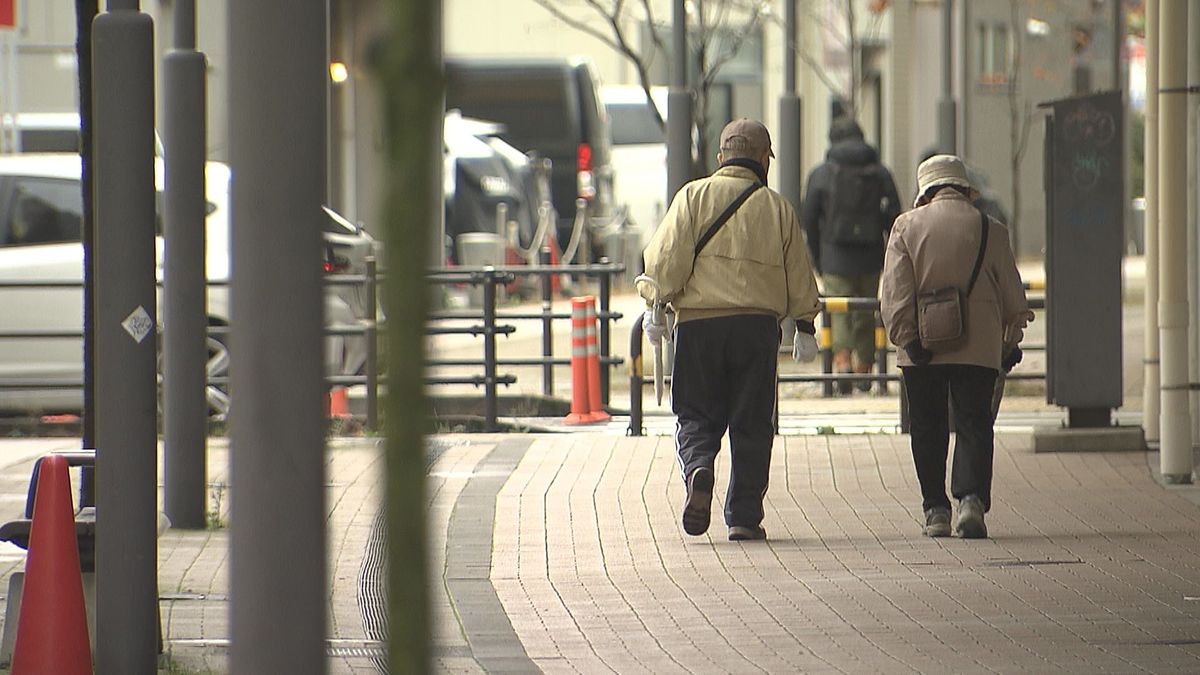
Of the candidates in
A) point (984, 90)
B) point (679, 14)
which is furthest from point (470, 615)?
point (984, 90)

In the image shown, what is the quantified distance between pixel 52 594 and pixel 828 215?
10274 millimetres

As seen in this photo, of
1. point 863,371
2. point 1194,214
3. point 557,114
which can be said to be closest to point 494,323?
point 863,371

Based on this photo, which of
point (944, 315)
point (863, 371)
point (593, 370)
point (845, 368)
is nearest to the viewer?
point (944, 315)

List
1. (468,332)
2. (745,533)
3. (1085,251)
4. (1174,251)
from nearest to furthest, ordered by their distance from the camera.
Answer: (745,533), (1174,251), (1085,251), (468,332)

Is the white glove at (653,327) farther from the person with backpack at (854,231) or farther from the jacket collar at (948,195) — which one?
the person with backpack at (854,231)

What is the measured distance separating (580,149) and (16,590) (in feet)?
82.2

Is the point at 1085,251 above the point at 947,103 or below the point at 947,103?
below

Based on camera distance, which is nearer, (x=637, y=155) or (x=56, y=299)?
(x=56, y=299)

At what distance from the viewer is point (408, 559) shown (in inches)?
102

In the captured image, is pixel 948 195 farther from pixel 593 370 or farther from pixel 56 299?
pixel 56 299

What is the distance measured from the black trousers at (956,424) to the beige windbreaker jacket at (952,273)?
0.28 ft

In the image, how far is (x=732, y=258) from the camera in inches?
343

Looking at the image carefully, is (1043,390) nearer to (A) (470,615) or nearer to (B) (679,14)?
(B) (679,14)

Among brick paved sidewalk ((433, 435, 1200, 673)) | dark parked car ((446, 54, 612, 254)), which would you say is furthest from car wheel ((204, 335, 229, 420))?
dark parked car ((446, 54, 612, 254))
